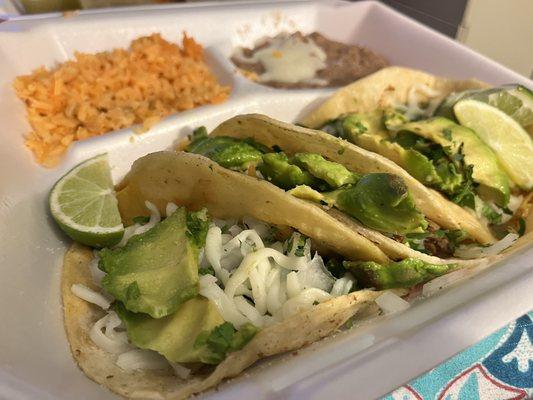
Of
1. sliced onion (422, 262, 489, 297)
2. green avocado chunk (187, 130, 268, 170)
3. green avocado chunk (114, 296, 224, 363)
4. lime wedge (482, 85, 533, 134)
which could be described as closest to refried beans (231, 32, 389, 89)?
lime wedge (482, 85, 533, 134)

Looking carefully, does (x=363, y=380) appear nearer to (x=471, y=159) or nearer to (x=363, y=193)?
(x=363, y=193)

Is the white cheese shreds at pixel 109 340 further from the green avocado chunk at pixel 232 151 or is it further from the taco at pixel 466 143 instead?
the taco at pixel 466 143

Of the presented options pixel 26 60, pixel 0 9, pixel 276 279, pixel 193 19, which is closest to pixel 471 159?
pixel 276 279

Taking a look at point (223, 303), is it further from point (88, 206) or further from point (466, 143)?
point (466, 143)

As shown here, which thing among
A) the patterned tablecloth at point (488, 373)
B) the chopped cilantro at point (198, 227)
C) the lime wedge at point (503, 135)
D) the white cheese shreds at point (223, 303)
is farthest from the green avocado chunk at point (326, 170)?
the lime wedge at point (503, 135)

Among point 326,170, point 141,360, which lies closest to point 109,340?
point 141,360

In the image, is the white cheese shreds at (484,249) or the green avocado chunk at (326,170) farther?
the white cheese shreds at (484,249)

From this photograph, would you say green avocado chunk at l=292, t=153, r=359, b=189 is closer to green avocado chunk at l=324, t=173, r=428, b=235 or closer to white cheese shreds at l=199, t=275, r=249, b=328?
green avocado chunk at l=324, t=173, r=428, b=235
